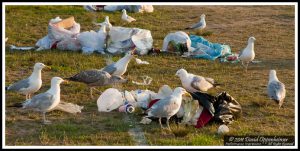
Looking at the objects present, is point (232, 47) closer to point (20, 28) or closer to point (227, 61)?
point (227, 61)

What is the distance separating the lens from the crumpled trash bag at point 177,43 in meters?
12.2

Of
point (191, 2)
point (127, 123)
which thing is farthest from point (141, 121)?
point (191, 2)

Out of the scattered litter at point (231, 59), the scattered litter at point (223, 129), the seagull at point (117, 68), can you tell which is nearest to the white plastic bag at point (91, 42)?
the seagull at point (117, 68)

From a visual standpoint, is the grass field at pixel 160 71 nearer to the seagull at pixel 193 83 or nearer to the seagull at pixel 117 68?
Answer: the seagull at pixel 117 68

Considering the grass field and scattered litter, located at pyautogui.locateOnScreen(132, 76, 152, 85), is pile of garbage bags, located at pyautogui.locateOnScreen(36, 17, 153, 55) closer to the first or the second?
the grass field

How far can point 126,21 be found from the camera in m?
16.5

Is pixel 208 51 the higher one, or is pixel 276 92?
pixel 276 92

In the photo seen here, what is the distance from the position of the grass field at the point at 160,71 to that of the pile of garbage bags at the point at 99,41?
287 millimetres

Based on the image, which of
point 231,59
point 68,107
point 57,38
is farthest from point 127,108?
point 57,38

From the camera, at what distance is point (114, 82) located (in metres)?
8.91

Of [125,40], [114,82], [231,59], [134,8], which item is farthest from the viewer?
[134,8]

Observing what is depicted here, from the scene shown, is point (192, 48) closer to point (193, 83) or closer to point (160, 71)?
point (160, 71)

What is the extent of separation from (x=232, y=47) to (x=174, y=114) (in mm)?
6188

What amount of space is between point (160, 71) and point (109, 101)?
2.69m
